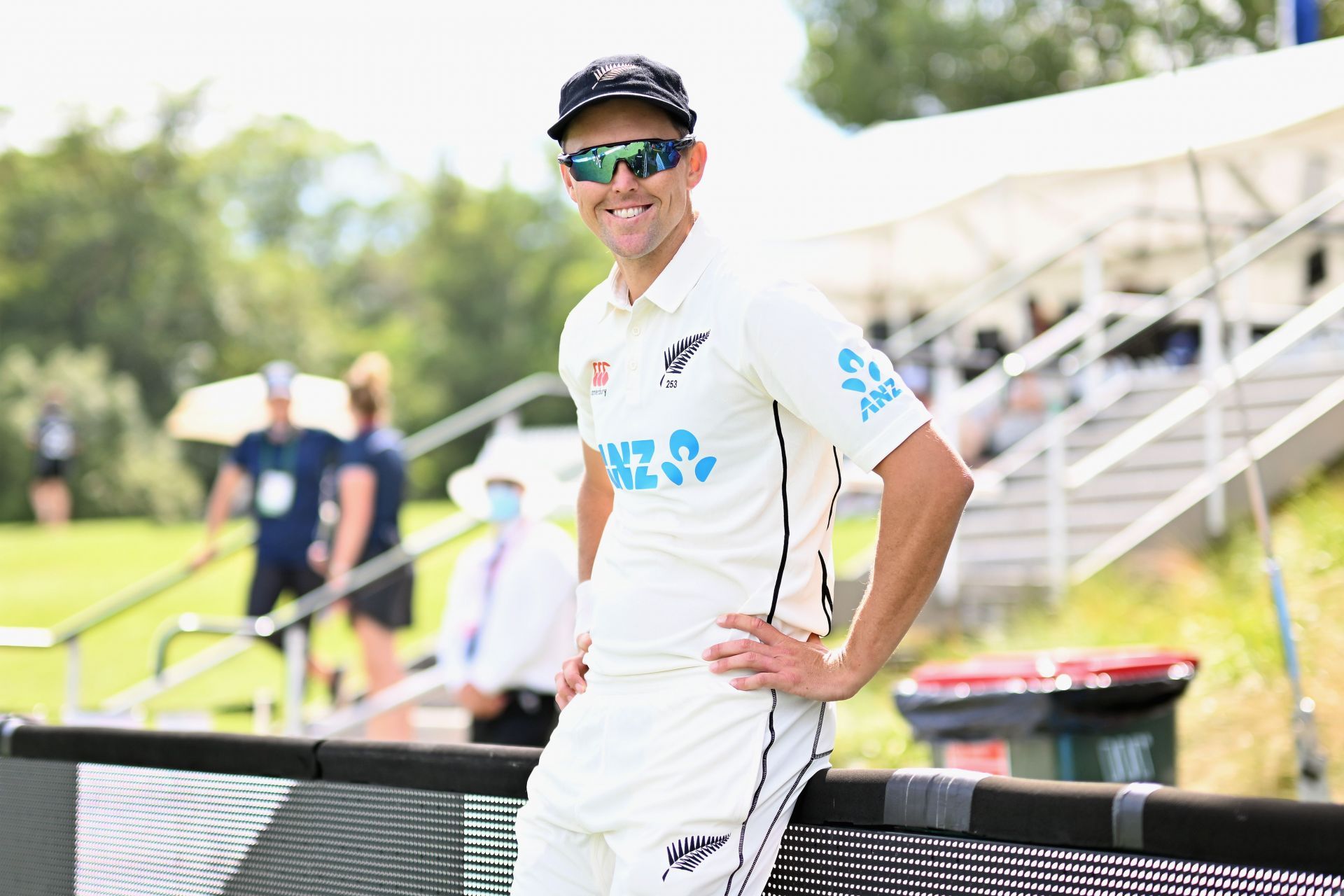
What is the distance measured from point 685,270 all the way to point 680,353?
0.49 feet

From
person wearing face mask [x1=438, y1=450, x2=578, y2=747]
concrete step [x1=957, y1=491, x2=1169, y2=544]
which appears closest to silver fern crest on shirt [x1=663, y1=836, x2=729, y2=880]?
person wearing face mask [x1=438, y1=450, x2=578, y2=747]

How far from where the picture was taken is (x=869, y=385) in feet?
7.20

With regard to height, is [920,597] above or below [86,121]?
below

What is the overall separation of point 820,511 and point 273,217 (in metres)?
76.3

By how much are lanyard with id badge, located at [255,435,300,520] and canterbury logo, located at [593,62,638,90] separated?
647 cm

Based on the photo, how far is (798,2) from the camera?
34.5m

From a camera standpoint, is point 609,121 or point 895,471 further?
point 609,121

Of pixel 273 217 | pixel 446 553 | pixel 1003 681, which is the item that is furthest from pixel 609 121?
pixel 273 217

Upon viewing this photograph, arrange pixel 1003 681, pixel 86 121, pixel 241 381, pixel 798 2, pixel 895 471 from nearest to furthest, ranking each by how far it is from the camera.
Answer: pixel 895 471 → pixel 1003 681 → pixel 241 381 → pixel 798 2 → pixel 86 121

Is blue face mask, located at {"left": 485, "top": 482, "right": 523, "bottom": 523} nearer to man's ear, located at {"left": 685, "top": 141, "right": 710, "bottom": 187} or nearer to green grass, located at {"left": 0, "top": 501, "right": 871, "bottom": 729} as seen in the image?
green grass, located at {"left": 0, "top": 501, "right": 871, "bottom": 729}

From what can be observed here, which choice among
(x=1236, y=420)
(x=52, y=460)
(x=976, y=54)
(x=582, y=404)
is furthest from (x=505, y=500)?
(x=976, y=54)

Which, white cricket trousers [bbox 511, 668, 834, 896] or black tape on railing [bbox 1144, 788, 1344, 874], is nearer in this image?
black tape on railing [bbox 1144, 788, 1344, 874]

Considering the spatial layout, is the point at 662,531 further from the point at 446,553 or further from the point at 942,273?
the point at 446,553

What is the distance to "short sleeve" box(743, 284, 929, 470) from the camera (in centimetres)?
219
